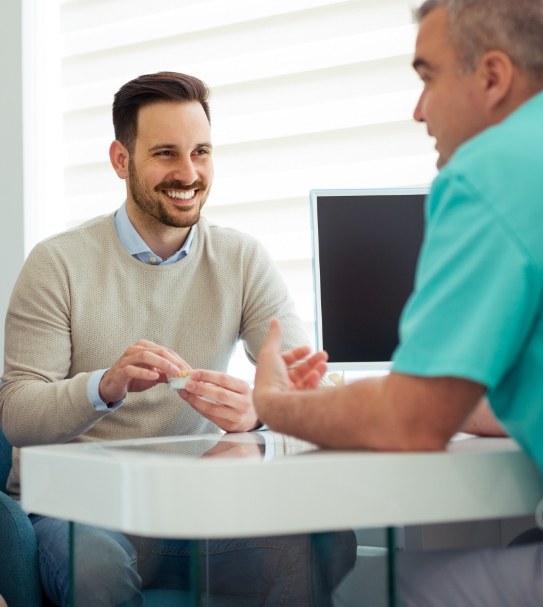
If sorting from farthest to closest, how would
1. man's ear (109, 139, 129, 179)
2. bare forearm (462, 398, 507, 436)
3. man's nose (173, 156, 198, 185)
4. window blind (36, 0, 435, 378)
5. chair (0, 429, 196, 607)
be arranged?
1. window blind (36, 0, 435, 378)
2. man's ear (109, 139, 129, 179)
3. man's nose (173, 156, 198, 185)
4. chair (0, 429, 196, 607)
5. bare forearm (462, 398, 507, 436)

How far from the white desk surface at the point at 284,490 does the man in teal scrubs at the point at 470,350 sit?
0.12ft

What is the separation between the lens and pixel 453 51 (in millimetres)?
1173

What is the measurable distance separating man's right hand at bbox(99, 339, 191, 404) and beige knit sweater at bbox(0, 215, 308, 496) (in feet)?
0.50

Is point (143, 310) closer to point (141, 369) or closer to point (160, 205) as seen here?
point (160, 205)

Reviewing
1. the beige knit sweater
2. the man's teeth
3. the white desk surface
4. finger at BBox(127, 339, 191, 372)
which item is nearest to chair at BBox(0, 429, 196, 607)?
the beige knit sweater

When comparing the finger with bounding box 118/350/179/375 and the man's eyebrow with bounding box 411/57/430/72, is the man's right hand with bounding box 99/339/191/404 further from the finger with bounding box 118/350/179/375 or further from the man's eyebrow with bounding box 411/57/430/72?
the man's eyebrow with bounding box 411/57/430/72

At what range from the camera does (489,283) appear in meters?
0.96

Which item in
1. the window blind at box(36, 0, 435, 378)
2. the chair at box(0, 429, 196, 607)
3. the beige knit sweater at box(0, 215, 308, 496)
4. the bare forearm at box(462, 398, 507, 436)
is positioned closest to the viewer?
the bare forearm at box(462, 398, 507, 436)

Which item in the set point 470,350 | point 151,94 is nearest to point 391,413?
point 470,350

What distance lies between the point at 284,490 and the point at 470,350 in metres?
0.23

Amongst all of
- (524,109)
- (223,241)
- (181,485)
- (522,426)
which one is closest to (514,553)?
(522,426)

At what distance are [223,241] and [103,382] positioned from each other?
26.2 inches

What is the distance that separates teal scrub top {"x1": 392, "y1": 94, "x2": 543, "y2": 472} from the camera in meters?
0.95

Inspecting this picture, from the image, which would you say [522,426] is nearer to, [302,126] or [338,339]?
[338,339]
